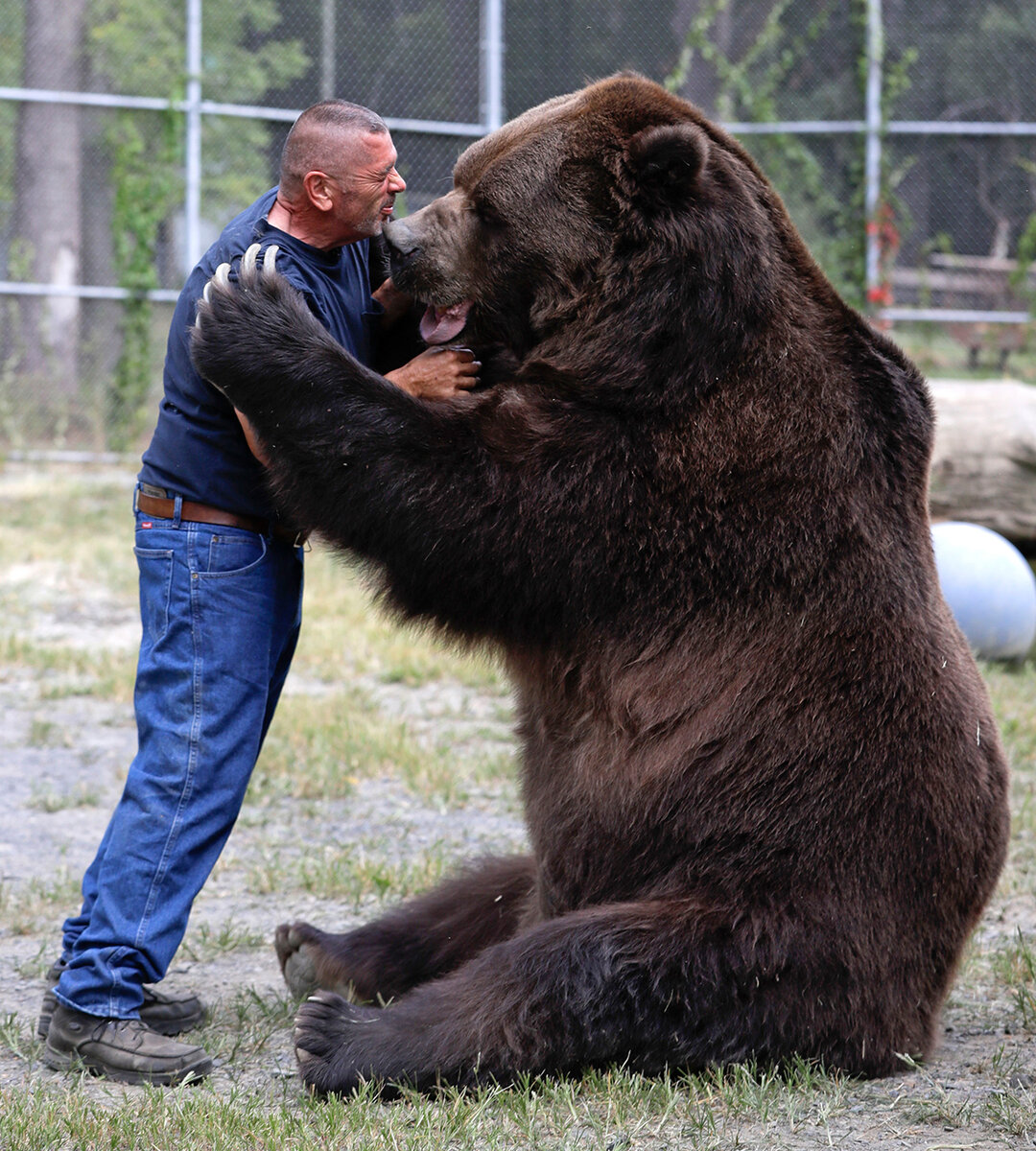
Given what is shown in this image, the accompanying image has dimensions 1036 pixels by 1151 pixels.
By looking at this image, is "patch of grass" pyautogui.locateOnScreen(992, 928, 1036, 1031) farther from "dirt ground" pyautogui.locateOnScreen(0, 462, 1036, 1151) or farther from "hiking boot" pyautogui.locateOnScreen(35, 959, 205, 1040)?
"hiking boot" pyautogui.locateOnScreen(35, 959, 205, 1040)

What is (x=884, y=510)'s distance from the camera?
3.24 metres

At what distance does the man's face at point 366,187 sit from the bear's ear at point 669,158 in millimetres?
586

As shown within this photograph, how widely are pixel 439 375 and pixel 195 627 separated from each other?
2.76ft

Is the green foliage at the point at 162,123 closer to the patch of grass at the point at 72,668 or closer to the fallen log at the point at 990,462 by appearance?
the patch of grass at the point at 72,668

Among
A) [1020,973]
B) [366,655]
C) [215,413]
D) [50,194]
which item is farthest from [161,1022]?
[50,194]

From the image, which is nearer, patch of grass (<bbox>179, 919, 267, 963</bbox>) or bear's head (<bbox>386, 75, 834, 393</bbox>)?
bear's head (<bbox>386, 75, 834, 393</bbox>)

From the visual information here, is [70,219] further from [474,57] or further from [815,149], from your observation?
[815,149]

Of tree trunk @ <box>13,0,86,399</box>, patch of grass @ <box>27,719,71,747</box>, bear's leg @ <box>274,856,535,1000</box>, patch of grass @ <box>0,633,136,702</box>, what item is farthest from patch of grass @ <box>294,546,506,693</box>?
tree trunk @ <box>13,0,86,399</box>

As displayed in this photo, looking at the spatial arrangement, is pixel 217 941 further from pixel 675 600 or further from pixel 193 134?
pixel 193 134

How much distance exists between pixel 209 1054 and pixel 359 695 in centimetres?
384

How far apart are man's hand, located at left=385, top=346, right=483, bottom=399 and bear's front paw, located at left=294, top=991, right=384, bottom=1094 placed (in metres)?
1.43

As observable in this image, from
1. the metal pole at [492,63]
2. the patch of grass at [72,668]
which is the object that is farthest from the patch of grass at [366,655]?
the metal pole at [492,63]

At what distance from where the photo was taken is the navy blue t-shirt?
11.1 ft

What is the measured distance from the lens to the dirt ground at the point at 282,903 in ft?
9.87
